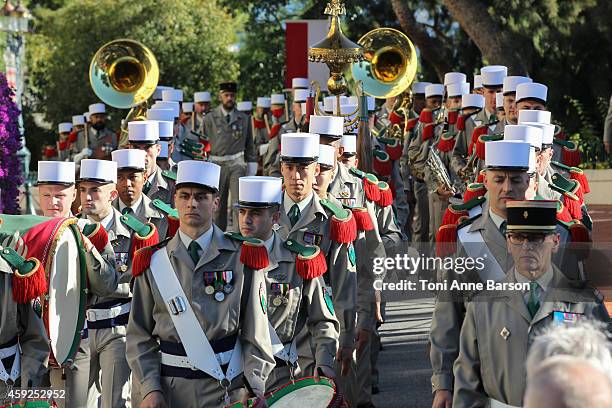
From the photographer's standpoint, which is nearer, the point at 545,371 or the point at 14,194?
the point at 545,371

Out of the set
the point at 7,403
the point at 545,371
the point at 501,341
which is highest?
the point at 545,371

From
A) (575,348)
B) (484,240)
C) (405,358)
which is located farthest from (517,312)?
(405,358)

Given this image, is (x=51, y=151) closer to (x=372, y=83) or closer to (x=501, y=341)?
(x=372, y=83)

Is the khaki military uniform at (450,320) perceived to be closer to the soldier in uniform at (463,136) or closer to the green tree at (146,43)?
the soldier in uniform at (463,136)

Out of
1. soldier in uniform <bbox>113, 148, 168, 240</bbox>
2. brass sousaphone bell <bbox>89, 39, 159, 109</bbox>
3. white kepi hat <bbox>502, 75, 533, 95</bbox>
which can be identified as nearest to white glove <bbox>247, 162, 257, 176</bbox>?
brass sousaphone bell <bbox>89, 39, 159, 109</bbox>

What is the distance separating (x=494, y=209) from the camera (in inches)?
270

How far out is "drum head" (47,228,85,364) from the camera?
7.44m

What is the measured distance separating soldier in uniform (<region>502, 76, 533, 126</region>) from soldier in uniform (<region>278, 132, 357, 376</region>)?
3.53 metres

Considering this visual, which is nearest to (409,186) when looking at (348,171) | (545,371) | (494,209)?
(348,171)

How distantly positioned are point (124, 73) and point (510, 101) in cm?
834

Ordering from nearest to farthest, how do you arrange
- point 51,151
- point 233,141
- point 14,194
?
point 14,194 → point 233,141 → point 51,151

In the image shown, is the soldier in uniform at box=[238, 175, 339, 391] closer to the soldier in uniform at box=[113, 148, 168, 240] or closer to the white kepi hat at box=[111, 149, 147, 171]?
the soldier in uniform at box=[113, 148, 168, 240]

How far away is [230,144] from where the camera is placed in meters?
20.3

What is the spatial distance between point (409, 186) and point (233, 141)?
300cm
